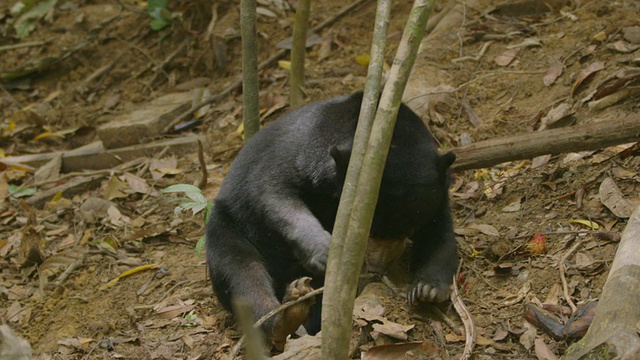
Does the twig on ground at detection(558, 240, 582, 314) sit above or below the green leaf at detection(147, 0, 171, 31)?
below

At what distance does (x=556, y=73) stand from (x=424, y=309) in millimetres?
3112

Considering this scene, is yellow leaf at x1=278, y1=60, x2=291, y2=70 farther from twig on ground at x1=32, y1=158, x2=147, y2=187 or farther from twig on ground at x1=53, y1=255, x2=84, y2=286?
twig on ground at x1=53, y1=255, x2=84, y2=286

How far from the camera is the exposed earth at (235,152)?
4.42m

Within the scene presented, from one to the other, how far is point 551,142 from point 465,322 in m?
1.45

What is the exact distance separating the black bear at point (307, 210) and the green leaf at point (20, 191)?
121 inches

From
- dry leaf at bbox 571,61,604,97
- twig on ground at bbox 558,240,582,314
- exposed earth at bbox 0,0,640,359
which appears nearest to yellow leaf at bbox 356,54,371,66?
exposed earth at bbox 0,0,640,359

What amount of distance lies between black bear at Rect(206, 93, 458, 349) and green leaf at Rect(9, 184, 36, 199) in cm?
307

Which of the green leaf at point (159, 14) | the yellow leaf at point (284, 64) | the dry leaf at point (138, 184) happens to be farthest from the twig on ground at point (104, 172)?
the green leaf at point (159, 14)

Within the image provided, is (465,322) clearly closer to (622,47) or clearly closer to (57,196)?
(622,47)

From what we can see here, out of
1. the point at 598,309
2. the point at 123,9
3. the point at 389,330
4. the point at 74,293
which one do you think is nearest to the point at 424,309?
the point at 389,330

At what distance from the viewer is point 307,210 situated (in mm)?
4570

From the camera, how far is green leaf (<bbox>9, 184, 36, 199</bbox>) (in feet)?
23.9

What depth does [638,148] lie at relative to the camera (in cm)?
504

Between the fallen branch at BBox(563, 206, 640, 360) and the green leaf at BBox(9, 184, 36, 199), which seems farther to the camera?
the green leaf at BBox(9, 184, 36, 199)
